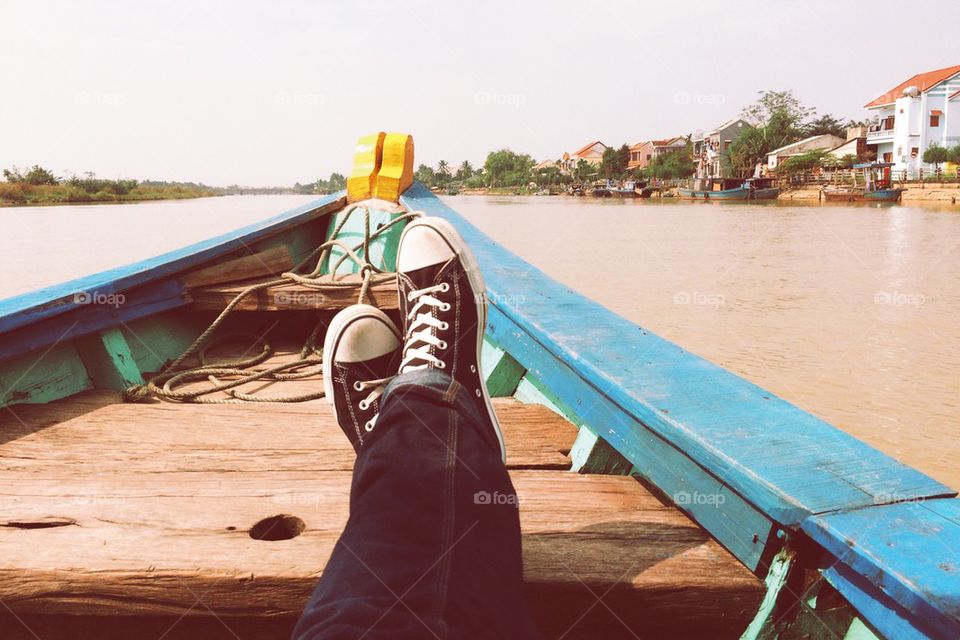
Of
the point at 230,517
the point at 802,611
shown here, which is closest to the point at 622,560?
the point at 802,611

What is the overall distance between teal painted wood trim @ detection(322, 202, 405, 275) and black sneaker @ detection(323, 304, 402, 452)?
58.9 inches

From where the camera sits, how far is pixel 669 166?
5566 centimetres

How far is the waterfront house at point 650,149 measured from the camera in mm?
63397

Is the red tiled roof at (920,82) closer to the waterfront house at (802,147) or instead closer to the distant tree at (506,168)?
the waterfront house at (802,147)

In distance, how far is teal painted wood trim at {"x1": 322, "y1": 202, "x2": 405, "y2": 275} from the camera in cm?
302

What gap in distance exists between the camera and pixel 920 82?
3631cm

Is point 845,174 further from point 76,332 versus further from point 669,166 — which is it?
point 76,332

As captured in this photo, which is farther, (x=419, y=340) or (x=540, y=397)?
(x=540, y=397)

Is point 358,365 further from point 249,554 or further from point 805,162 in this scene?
point 805,162

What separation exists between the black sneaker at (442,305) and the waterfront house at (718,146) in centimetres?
5564

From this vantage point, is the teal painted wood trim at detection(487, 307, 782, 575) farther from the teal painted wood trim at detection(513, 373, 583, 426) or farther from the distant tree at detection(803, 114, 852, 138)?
the distant tree at detection(803, 114, 852, 138)

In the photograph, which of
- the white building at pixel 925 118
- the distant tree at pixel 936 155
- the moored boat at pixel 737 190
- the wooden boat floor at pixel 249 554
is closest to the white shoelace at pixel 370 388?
the wooden boat floor at pixel 249 554

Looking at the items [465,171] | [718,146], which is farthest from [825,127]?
[465,171]

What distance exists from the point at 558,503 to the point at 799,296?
23.5ft
